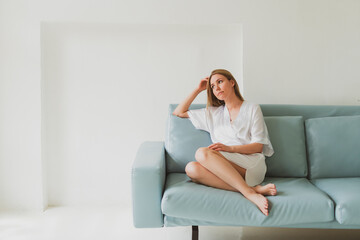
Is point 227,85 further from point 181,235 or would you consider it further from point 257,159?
point 181,235

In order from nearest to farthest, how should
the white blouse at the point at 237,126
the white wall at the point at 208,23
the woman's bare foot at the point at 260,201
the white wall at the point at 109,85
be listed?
the woman's bare foot at the point at 260,201
the white blouse at the point at 237,126
the white wall at the point at 208,23
the white wall at the point at 109,85

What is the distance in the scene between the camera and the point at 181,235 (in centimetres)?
243

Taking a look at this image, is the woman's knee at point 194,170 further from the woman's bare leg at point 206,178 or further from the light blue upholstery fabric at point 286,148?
the light blue upholstery fabric at point 286,148

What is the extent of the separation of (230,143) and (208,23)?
108cm

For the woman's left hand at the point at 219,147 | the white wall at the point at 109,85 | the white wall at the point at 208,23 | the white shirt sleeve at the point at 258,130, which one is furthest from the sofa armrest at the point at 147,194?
the white wall at the point at 208,23

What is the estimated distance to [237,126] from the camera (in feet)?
7.68

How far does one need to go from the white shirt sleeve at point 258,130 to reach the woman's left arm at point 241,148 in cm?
4

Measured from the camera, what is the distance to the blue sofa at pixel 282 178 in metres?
1.87

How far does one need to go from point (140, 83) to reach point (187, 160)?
0.93 m

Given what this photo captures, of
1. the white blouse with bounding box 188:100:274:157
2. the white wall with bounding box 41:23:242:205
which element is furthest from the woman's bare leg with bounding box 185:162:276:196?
the white wall with bounding box 41:23:242:205

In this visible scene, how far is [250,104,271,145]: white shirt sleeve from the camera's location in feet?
7.41

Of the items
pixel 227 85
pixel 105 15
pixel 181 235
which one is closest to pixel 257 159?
pixel 227 85

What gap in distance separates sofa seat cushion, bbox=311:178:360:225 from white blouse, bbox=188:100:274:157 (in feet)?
1.43

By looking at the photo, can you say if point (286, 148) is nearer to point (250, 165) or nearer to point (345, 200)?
point (250, 165)
